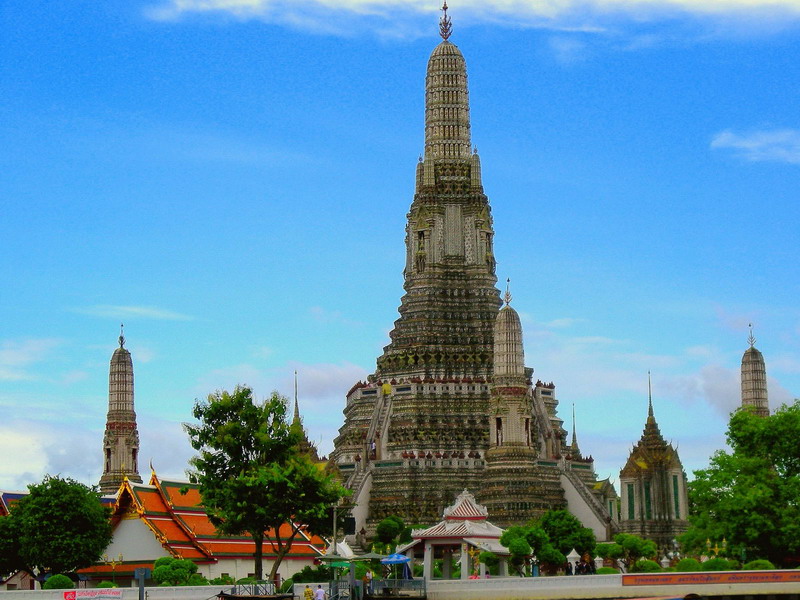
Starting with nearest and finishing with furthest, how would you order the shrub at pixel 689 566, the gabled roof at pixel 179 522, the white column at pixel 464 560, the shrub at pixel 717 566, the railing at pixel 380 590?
the railing at pixel 380 590
the shrub at pixel 717 566
the shrub at pixel 689 566
the white column at pixel 464 560
the gabled roof at pixel 179 522

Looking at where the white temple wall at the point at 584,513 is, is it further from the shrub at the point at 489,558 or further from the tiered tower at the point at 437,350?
the shrub at the point at 489,558

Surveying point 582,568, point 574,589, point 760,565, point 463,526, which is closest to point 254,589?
point 574,589

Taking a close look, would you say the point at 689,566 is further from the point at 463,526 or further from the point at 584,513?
the point at 584,513

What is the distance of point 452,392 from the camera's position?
108 m

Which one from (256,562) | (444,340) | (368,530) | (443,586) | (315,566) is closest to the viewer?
(443,586)

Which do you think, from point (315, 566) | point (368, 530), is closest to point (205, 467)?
point (315, 566)

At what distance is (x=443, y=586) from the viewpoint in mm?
61719

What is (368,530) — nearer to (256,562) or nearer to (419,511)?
(419,511)

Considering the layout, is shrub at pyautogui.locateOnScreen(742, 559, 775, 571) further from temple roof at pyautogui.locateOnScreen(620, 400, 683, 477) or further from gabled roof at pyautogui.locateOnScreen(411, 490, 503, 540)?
temple roof at pyautogui.locateOnScreen(620, 400, 683, 477)

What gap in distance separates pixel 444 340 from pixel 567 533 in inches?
1195

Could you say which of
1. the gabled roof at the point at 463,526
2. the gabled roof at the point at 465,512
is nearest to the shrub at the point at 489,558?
the gabled roof at the point at 463,526

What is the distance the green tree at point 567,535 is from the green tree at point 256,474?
52.6 feet

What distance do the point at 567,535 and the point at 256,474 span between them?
20.4 metres

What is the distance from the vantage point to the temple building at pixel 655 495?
102375mm
